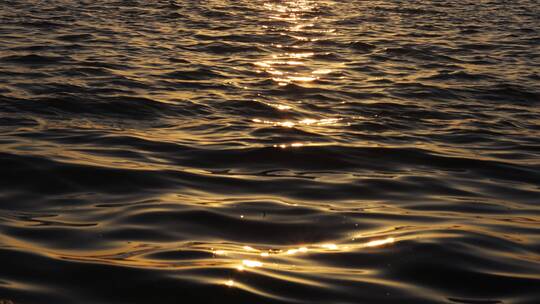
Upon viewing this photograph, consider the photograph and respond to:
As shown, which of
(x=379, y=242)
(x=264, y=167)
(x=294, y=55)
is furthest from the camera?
(x=294, y=55)

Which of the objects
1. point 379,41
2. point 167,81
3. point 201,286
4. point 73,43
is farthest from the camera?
point 379,41

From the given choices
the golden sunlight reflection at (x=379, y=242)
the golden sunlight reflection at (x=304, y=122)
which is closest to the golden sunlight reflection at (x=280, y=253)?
the golden sunlight reflection at (x=379, y=242)

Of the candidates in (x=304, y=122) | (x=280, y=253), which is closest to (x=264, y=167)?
(x=304, y=122)

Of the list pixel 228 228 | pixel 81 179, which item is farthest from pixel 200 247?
pixel 81 179

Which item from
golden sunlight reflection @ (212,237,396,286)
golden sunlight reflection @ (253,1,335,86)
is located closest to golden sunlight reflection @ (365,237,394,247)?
golden sunlight reflection @ (212,237,396,286)

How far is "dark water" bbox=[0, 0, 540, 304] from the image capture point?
14.6 ft

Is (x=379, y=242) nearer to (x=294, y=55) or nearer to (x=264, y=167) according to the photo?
(x=264, y=167)

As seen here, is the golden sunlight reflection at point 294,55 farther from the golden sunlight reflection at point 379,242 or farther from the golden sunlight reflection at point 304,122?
the golden sunlight reflection at point 379,242

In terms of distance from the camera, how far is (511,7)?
69.4 feet

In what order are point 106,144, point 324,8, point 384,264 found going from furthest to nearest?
point 324,8
point 106,144
point 384,264

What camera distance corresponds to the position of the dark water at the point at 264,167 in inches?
175

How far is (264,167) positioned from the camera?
7145 millimetres

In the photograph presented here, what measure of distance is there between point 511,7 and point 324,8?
→ 196 inches

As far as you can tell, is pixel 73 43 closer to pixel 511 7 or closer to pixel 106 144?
pixel 106 144
